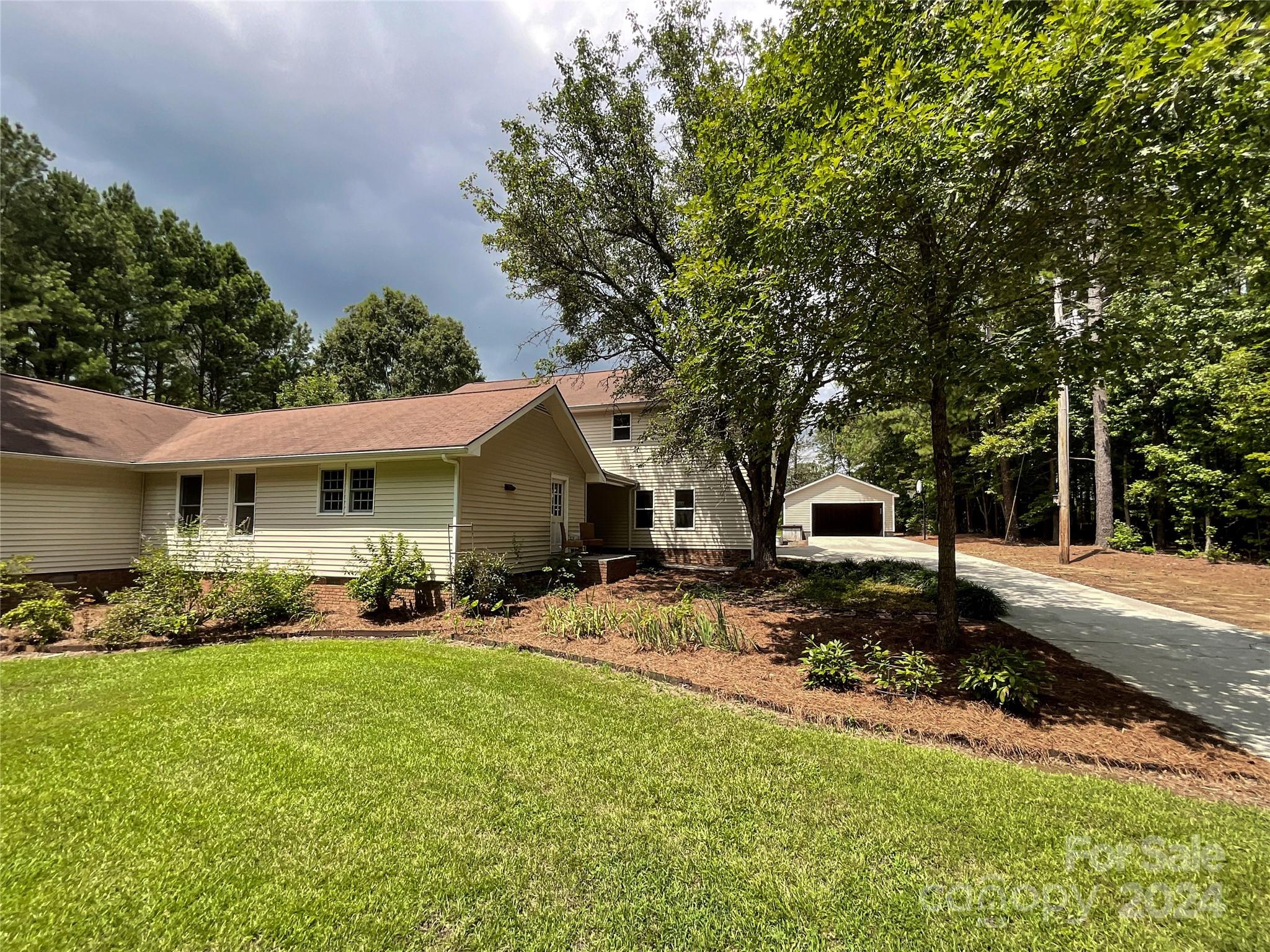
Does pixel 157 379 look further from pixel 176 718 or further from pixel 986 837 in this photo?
pixel 986 837

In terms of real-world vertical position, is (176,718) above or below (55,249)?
below

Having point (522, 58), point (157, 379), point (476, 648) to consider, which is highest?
point (522, 58)

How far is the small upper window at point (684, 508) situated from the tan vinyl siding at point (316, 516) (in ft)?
34.0

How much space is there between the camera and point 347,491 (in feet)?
34.6

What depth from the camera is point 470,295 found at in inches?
855

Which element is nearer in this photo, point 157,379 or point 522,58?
point 522,58

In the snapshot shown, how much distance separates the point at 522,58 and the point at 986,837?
1295 centimetres

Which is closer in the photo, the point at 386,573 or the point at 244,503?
the point at 386,573

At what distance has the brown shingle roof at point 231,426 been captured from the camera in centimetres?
1019

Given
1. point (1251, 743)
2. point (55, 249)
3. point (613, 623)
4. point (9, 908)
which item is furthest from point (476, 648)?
point (55, 249)

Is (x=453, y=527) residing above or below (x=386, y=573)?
above

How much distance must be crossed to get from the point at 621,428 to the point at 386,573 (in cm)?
1211

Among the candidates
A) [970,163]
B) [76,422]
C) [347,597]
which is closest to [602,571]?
[347,597]

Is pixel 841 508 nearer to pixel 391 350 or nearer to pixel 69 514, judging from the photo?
pixel 391 350
